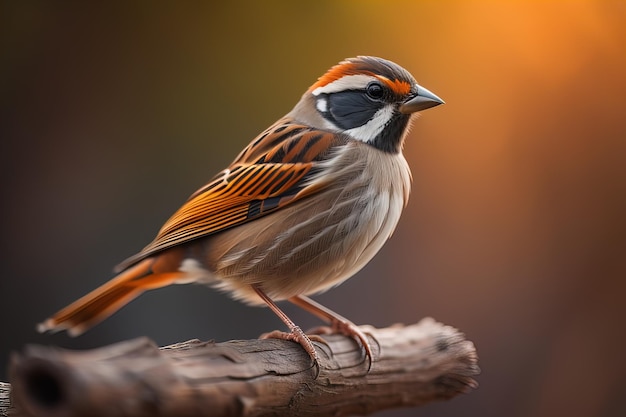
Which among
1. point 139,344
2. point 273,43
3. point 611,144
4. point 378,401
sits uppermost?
point 273,43

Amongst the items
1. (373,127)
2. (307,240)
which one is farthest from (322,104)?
(307,240)

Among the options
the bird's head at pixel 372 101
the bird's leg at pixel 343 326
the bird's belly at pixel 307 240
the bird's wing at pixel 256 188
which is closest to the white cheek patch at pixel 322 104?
the bird's head at pixel 372 101

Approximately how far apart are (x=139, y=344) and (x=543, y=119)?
425 centimetres

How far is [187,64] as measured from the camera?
5316mm

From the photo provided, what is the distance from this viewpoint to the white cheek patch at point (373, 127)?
3406 millimetres

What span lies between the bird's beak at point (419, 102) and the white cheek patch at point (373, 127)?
0.25 ft

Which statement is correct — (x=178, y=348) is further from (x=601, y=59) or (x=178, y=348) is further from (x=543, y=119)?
(x=601, y=59)

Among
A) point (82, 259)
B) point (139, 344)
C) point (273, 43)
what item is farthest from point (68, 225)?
point (139, 344)

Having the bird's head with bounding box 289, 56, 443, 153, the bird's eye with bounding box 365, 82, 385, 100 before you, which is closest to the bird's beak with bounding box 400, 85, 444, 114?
the bird's head with bounding box 289, 56, 443, 153

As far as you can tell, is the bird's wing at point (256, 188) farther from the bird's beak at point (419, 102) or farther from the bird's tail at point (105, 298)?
the bird's beak at point (419, 102)

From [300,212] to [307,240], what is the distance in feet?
0.42

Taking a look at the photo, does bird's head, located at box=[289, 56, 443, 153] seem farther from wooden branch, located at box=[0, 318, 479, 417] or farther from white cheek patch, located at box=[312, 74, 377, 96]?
wooden branch, located at box=[0, 318, 479, 417]

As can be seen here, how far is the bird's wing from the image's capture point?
3281 mm

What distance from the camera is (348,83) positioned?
3.43 metres
